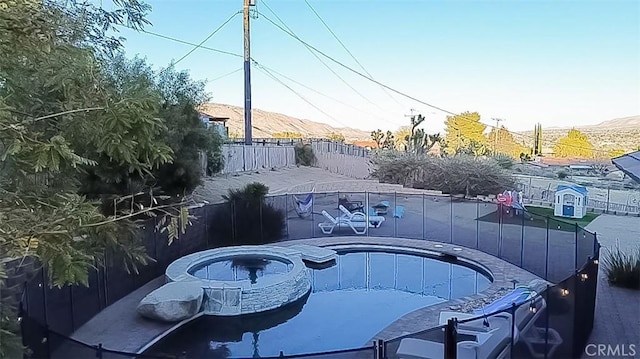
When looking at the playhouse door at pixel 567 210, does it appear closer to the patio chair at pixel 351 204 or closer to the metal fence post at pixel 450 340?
the patio chair at pixel 351 204

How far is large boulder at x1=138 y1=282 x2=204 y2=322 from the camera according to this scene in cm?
793

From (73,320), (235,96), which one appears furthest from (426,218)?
(235,96)

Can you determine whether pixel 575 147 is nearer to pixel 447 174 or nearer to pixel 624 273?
pixel 447 174

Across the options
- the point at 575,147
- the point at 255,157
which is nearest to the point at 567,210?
the point at 255,157

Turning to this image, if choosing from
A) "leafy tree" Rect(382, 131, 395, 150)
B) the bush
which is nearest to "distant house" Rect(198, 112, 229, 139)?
the bush

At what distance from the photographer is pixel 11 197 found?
7.60 ft

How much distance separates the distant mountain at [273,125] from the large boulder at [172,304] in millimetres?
54765

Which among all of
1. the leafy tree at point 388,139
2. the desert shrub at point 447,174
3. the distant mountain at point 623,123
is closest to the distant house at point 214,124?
the desert shrub at point 447,174

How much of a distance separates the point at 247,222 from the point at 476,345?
916 cm

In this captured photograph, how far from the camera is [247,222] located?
1316 cm

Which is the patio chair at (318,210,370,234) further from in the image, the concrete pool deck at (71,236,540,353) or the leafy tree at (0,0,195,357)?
the leafy tree at (0,0,195,357)

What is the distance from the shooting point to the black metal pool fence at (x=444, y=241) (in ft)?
13.6

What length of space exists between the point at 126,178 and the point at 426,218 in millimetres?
8277

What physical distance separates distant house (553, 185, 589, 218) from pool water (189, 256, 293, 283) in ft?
34.1
